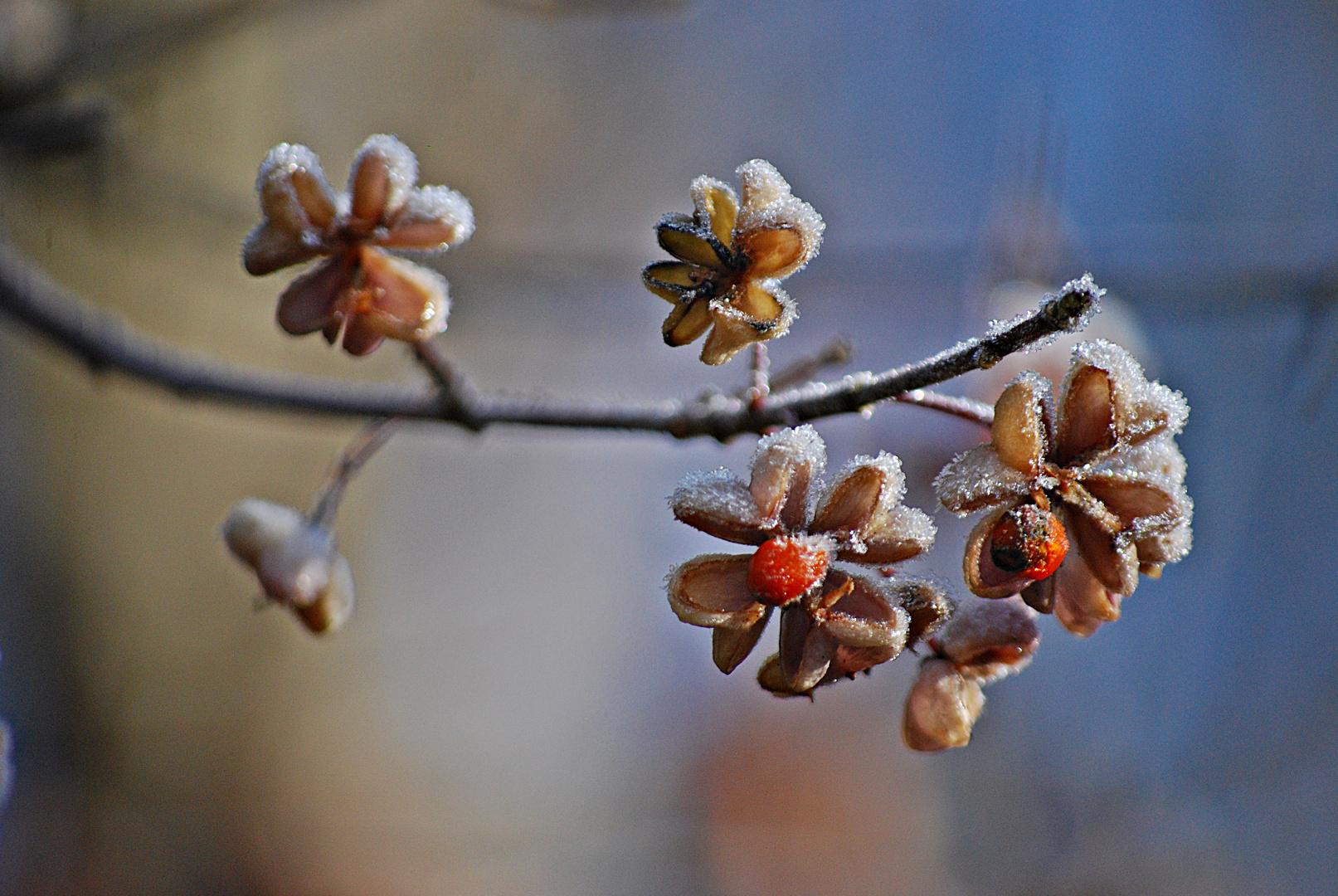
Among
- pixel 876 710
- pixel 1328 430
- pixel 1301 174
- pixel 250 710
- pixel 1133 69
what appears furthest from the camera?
pixel 876 710

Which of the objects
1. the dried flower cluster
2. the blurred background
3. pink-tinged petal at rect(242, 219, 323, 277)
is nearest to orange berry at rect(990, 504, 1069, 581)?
the dried flower cluster

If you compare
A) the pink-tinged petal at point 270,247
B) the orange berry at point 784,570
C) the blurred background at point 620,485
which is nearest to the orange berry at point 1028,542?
the orange berry at point 784,570

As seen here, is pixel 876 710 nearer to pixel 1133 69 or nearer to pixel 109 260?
pixel 1133 69

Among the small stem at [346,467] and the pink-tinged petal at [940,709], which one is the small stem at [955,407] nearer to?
the pink-tinged petal at [940,709]

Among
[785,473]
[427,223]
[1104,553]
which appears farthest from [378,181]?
[1104,553]

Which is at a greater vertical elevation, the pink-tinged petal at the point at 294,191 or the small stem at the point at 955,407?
the pink-tinged petal at the point at 294,191

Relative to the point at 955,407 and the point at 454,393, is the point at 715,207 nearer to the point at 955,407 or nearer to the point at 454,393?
the point at 955,407

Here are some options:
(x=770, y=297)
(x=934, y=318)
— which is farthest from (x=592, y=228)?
(x=770, y=297)
